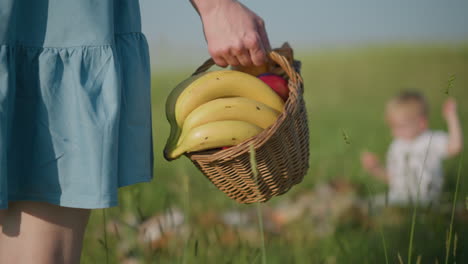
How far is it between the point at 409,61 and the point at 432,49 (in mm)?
985

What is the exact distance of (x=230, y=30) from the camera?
118 cm

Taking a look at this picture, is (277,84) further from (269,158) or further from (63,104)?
(63,104)

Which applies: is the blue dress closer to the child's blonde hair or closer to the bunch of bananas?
the bunch of bananas

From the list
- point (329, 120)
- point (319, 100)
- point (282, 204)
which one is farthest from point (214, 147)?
point (319, 100)

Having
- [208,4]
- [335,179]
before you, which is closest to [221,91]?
[208,4]

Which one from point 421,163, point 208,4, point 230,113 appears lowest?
point 421,163

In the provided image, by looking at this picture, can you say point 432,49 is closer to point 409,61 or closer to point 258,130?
point 409,61

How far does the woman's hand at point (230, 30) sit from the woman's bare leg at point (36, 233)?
49 cm

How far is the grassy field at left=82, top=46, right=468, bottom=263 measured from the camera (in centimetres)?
165

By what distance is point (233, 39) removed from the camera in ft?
3.92

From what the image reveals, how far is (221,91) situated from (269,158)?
0.26 m

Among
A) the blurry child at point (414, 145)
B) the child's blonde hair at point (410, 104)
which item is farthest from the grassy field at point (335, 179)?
the child's blonde hair at point (410, 104)

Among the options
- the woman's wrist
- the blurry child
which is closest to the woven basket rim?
the woman's wrist

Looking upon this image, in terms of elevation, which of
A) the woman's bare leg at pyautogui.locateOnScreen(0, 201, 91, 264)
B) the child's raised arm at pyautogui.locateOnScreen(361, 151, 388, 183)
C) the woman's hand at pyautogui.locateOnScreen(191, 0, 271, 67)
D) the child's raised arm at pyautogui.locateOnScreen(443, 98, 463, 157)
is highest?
the woman's hand at pyautogui.locateOnScreen(191, 0, 271, 67)
